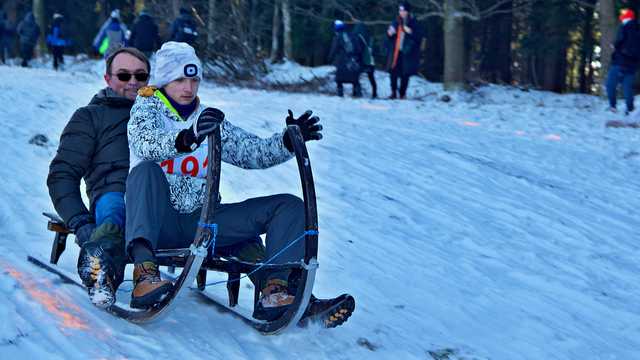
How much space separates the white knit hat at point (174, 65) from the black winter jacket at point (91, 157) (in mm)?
529

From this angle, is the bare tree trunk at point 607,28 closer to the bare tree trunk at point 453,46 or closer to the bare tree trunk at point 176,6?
the bare tree trunk at point 453,46

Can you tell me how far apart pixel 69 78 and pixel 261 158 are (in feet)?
48.9

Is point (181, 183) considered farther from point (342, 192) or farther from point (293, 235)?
point (342, 192)

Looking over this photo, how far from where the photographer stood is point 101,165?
4.73 m

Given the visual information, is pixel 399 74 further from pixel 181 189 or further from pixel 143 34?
pixel 181 189

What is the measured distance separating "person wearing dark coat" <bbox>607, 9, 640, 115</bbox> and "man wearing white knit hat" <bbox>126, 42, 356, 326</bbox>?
11.5 metres

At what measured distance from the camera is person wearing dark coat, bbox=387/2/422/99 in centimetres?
1752

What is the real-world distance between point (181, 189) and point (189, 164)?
0.40 ft

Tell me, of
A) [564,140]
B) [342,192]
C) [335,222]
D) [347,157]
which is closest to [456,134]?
[564,140]

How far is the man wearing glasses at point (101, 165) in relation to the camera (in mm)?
4320

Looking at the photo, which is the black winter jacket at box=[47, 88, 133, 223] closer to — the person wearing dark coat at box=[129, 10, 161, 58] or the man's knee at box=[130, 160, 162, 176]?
the man's knee at box=[130, 160, 162, 176]

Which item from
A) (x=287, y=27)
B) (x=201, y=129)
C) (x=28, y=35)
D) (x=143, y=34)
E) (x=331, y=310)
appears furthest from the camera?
(x=287, y=27)

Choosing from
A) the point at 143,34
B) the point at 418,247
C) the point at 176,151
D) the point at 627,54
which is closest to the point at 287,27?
the point at 143,34

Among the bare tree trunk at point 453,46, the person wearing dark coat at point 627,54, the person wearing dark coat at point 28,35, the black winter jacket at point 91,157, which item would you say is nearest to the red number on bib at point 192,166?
the black winter jacket at point 91,157
